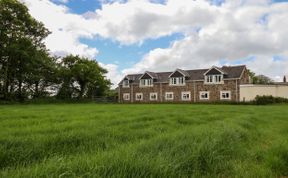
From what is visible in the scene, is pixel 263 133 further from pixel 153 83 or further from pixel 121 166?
pixel 153 83

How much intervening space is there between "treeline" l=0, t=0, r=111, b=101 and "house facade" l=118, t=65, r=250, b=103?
9297 millimetres

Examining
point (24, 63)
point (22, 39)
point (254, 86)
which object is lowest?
point (254, 86)

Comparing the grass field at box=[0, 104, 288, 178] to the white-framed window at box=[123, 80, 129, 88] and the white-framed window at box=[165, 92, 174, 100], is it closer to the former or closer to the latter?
the white-framed window at box=[165, 92, 174, 100]

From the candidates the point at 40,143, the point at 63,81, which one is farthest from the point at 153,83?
the point at 40,143

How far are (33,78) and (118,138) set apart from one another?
37.2 metres

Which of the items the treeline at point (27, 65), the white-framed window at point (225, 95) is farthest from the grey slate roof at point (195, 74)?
the treeline at point (27, 65)

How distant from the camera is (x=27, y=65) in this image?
123ft

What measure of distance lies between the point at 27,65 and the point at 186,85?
26.5m

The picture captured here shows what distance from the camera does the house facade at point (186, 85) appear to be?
44438 millimetres

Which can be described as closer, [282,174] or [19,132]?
[282,174]

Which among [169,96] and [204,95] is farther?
[169,96]

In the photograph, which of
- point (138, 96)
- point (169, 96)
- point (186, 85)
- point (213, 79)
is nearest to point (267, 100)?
point (213, 79)

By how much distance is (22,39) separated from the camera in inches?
1448

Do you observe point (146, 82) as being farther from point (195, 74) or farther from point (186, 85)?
point (195, 74)
